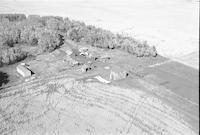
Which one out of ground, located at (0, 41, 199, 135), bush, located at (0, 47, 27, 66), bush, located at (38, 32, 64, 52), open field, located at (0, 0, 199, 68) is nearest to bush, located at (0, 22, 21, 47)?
bush, located at (0, 47, 27, 66)

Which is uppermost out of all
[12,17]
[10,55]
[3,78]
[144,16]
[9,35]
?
[144,16]

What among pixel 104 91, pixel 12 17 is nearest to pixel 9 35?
pixel 12 17

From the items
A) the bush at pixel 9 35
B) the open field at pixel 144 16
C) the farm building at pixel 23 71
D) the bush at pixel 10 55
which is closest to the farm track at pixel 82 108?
the farm building at pixel 23 71

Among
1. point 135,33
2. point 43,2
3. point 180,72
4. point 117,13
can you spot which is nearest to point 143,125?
point 180,72

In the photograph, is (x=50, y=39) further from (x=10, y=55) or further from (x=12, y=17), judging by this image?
(x=12, y=17)

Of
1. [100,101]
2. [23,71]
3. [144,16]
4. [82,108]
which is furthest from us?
[144,16]

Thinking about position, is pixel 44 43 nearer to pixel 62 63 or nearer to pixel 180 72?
pixel 62 63
